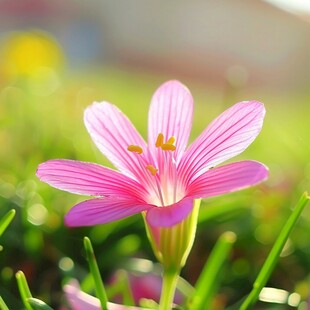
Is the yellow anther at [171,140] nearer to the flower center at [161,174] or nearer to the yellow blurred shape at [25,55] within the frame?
the flower center at [161,174]

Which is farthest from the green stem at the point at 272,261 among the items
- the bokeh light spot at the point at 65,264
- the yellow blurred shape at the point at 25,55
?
the yellow blurred shape at the point at 25,55

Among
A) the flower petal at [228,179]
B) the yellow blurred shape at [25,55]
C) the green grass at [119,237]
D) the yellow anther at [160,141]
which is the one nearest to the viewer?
the flower petal at [228,179]

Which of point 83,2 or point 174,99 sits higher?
point 83,2

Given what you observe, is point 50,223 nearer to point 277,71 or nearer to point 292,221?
point 292,221

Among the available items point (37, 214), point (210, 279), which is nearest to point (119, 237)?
point (37, 214)

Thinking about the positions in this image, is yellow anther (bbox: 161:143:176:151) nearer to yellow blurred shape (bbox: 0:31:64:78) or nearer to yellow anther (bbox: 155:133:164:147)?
yellow anther (bbox: 155:133:164:147)

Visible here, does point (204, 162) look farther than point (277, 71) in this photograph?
No

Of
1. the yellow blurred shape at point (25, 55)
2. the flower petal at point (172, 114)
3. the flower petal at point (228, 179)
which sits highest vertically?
the yellow blurred shape at point (25, 55)

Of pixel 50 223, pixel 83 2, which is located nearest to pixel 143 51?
pixel 83 2
